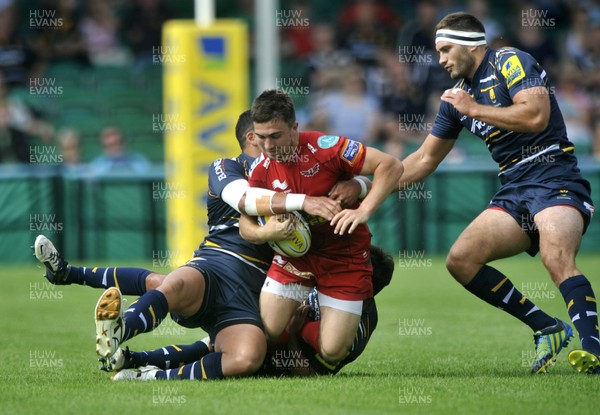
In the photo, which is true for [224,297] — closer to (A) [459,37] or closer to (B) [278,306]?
(B) [278,306]

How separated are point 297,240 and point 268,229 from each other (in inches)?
7.9

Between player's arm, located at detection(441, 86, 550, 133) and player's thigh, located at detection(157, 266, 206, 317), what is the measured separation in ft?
6.59

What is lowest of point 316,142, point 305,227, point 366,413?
point 366,413

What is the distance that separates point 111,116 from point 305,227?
1187cm

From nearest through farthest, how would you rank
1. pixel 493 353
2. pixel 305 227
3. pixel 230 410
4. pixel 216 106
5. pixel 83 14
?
pixel 230 410 < pixel 305 227 < pixel 493 353 < pixel 216 106 < pixel 83 14

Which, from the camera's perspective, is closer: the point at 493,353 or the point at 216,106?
the point at 493,353

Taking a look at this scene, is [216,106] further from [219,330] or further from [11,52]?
[219,330]

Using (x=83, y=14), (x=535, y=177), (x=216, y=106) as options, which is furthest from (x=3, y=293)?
(x=83, y=14)

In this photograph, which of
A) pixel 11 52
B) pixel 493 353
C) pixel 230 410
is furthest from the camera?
pixel 11 52

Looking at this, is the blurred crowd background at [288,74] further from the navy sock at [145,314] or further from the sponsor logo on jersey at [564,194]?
the navy sock at [145,314]

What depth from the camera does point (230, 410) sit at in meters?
5.45

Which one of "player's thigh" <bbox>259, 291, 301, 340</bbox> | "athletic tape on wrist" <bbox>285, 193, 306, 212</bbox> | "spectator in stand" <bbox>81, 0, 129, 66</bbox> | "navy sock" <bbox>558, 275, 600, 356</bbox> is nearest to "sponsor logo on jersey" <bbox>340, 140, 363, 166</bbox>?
"athletic tape on wrist" <bbox>285, 193, 306, 212</bbox>

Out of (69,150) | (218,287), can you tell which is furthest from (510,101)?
(69,150)

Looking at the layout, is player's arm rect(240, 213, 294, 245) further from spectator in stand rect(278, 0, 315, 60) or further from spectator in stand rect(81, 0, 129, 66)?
spectator in stand rect(81, 0, 129, 66)
